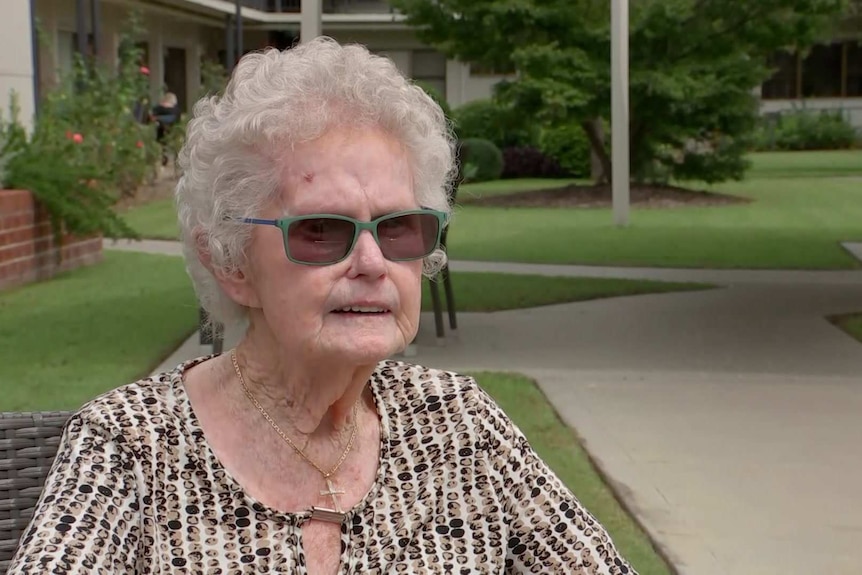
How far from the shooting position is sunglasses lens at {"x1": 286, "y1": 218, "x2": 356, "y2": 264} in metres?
1.92

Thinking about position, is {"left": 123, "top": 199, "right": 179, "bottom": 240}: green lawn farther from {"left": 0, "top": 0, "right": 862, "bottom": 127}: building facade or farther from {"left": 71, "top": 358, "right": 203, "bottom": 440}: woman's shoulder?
{"left": 71, "top": 358, "right": 203, "bottom": 440}: woman's shoulder

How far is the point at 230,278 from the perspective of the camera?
207cm

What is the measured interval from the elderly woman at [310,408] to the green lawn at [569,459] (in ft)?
7.08

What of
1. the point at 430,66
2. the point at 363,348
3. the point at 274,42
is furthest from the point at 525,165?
the point at 363,348

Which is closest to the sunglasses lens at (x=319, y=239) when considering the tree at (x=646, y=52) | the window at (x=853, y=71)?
the tree at (x=646, y=52)

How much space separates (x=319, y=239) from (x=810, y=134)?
3832 centimetres

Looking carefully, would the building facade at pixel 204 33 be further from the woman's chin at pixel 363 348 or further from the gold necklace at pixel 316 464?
the woman's chin at pixel 363 348

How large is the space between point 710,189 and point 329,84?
22.4 meters

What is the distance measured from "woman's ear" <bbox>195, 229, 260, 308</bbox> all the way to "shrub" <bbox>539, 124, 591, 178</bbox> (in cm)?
2559

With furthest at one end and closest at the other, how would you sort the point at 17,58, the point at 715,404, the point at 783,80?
the point at 783,80
the point at 17,58
the point at 715,404

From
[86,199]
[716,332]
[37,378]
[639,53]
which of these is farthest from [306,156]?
[639,53]

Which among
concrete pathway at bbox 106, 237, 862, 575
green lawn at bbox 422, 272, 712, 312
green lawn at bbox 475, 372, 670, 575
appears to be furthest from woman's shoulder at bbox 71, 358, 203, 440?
green lawn at bbox 422, 272, 712, 312

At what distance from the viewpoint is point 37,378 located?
675cm

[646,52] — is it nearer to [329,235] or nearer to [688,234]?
[688,234]
